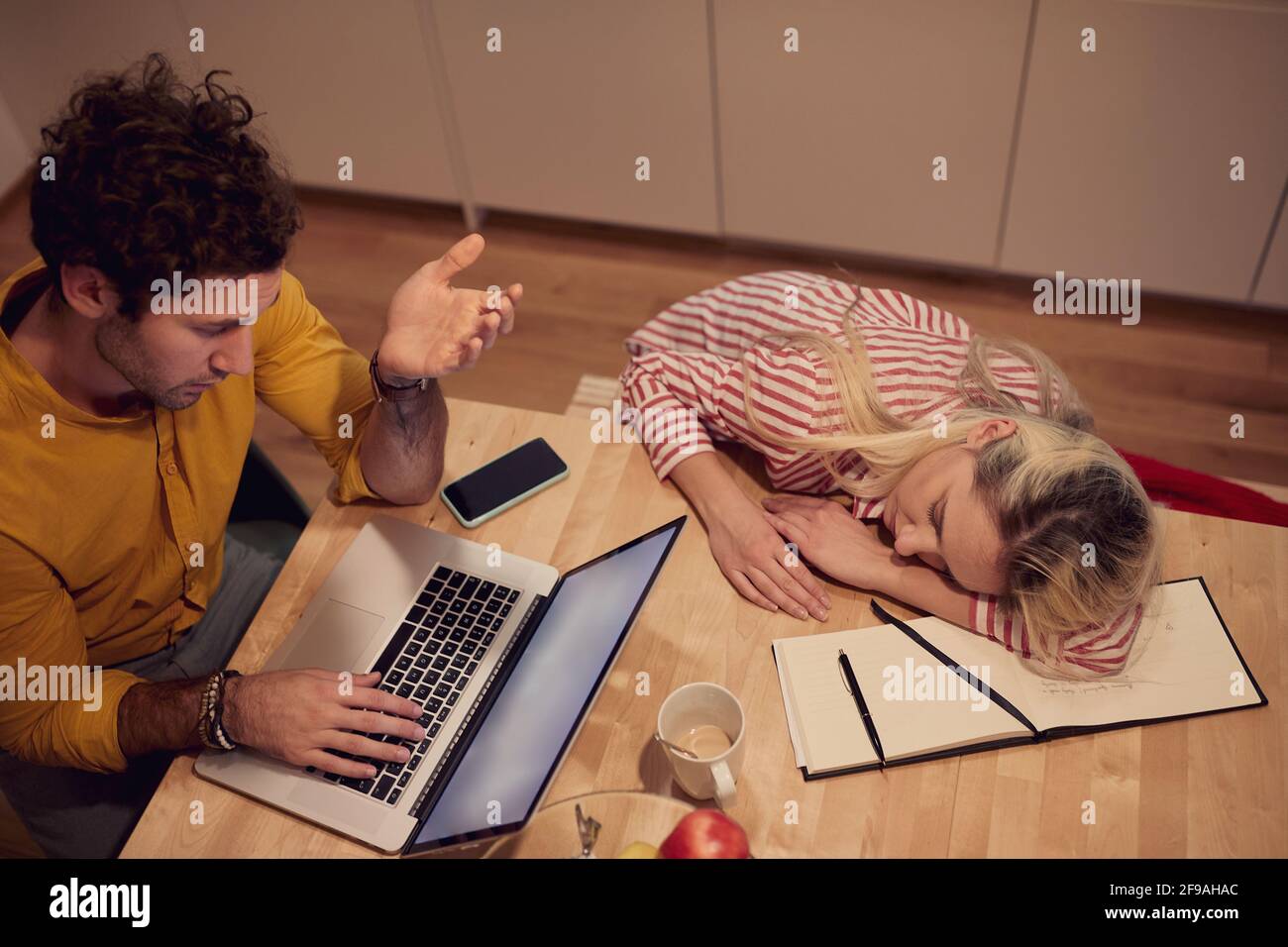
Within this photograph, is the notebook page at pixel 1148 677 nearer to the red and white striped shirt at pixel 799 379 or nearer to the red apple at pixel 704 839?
the red and white striped shirt at pixel 799 379

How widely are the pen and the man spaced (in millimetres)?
485

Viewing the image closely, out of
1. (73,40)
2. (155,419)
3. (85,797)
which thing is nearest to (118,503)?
(155,419)

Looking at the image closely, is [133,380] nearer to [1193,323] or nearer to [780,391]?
[780,391]


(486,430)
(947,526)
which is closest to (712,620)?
(947,526)

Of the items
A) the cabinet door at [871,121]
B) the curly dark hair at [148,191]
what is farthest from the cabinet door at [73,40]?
the curly dark hair at [148,191]

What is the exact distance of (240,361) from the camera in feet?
4.02

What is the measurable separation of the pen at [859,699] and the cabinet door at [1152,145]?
1575 millimetres

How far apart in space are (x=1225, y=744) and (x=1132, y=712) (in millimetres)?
96

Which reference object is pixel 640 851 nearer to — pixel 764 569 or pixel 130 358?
pixel 764 569

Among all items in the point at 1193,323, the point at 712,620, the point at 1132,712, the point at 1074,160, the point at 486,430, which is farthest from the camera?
the point at 1193,323

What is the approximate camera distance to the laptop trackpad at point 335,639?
4.17ft

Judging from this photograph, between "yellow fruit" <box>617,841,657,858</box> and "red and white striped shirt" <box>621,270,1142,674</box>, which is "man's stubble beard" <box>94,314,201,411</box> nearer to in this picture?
"red and white striped shirt" <box>621,270,1142,674</box>

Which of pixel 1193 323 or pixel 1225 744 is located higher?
pixel 1225 744

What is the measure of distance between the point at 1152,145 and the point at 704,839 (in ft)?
6.50
